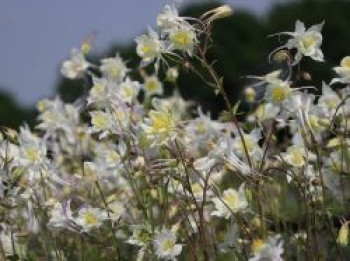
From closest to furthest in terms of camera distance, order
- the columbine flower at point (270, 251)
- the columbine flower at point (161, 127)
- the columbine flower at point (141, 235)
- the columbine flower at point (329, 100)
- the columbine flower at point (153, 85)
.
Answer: the columbine flower at point (270, 251), the columbine flower at point (161, 127), the columbine flower at point (141, 235), the columbine flower at point (329, 100), the columbine flower at point (153, 85)

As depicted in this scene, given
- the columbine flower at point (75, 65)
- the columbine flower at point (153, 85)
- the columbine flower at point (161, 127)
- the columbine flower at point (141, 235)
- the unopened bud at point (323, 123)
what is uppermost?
the columbine flower at point (75, 65)

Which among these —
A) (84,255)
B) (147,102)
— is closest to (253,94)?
(147,102)

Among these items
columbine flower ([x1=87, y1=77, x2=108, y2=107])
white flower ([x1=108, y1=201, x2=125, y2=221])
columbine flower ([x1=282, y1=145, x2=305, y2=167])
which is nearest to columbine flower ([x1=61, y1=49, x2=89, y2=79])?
columbine flower ([x1=87, y1=77, x2=108, y2=107])

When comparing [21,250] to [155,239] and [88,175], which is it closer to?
[88,175]

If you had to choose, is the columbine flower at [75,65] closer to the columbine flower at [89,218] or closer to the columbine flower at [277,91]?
the columbine flower at [89,218]

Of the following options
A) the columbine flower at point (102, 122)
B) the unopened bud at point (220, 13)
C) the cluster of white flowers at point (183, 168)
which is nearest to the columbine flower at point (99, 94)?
the cluster of white flowers at point (183, 168)

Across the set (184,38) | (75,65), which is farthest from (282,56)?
(75,65)

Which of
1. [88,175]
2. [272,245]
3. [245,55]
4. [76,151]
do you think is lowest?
[272,245]

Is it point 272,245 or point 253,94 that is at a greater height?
point 253,94
